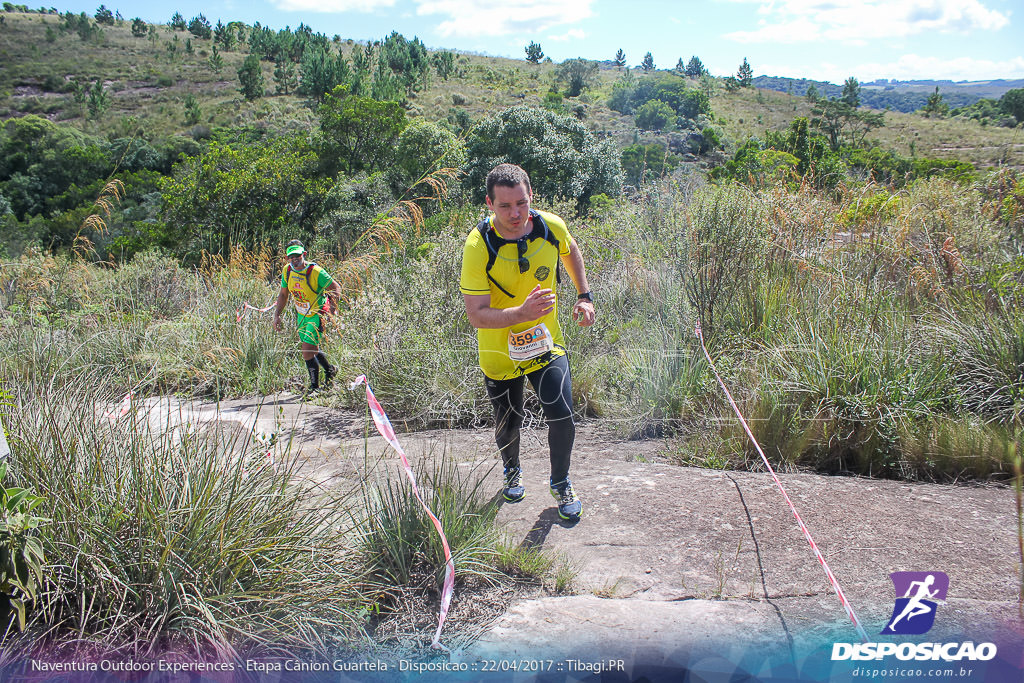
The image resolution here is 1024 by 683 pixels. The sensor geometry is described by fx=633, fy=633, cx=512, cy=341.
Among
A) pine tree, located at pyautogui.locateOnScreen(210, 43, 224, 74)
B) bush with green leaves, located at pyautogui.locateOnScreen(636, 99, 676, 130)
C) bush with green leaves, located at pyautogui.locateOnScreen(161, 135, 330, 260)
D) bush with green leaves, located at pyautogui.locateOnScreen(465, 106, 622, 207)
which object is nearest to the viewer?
bush with green leaves, located at pyautogui.locateOnScreen(161, 135, 330, 260)

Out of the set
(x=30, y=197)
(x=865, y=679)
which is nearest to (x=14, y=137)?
(x=30, y=197)

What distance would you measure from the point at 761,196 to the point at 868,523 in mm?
4261

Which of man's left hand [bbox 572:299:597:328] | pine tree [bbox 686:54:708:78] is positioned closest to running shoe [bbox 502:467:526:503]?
man's left hand [bbox 572:299:597:328]

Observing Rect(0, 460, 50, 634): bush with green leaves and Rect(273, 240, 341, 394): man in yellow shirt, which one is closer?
Rect(0, 460, 50, 634): bush with green leaves

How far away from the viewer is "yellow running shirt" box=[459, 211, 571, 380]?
342 centimetres

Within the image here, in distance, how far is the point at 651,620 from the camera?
253 centimetres

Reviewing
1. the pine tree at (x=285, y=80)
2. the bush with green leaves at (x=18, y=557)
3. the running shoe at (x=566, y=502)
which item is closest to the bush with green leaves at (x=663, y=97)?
the pine tree at (x=285, y=80)

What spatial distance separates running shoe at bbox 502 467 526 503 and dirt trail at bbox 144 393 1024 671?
0.24ft

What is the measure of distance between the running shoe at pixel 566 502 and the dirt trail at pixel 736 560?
0.06 metres

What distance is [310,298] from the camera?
7.26m

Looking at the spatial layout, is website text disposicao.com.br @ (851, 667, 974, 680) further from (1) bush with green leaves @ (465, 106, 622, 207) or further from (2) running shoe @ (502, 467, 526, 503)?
(1) bush with green leaves @ (465, 106, 622, 207)

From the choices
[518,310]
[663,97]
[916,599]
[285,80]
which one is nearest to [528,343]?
[518,310]

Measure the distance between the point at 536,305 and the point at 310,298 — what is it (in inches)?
186

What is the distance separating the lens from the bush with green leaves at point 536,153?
2188 centimetres
